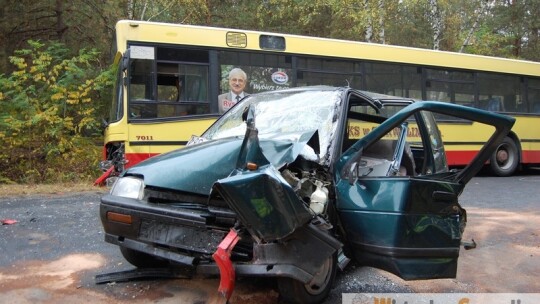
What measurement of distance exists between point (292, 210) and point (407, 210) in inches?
33.1

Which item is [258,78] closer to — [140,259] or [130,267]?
[130,267]

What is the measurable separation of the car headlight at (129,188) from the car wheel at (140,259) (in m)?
0.65

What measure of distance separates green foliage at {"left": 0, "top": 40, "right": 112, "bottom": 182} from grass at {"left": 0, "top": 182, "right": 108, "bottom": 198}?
723 millimetres

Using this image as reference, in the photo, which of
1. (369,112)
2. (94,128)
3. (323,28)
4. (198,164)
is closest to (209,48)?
(94,128)

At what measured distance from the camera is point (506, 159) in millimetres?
12398

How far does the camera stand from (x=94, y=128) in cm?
1117

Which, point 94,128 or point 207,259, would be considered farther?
point 94,128

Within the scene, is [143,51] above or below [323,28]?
below

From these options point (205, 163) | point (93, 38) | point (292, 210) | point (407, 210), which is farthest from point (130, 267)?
point (93, 38)

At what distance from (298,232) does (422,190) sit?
919mm

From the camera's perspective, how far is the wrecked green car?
2826 millimetres

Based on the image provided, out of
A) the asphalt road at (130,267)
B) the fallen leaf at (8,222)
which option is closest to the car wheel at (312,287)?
the asphalt road at (130,267)

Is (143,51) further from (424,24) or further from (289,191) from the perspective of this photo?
(424,24)

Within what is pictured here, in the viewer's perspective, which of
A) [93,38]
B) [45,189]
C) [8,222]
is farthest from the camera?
[93,38]
